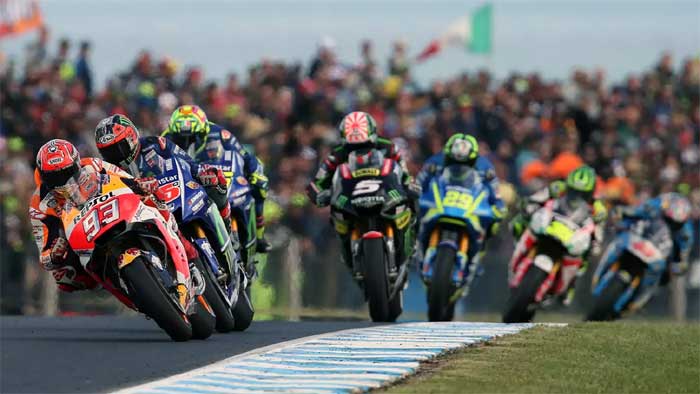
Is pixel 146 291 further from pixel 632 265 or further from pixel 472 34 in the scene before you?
pixel 472 34

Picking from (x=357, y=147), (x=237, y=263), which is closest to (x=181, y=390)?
(x=237, y=263)

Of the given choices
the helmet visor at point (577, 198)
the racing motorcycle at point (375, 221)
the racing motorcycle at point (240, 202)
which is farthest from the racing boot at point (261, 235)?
the helmet visor at point (577, 198)

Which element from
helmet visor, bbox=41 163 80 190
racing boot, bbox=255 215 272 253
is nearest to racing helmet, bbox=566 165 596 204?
racing boot, bbox=255 215 272 253

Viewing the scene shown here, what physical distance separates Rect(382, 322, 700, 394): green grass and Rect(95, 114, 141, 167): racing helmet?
116 inches

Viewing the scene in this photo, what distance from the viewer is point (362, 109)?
23484mm

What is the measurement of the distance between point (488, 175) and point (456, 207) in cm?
68

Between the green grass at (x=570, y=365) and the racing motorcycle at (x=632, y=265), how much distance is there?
17.6 feet

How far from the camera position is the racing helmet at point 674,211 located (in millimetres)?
17938

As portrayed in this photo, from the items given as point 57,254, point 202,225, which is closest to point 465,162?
point 202,225

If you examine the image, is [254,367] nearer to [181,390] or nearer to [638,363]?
[181,390]

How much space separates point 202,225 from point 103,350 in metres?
1.41

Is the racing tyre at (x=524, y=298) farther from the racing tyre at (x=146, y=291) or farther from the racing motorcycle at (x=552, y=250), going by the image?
the racing tyre at (x=146, y=291)

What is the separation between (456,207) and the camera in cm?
1552

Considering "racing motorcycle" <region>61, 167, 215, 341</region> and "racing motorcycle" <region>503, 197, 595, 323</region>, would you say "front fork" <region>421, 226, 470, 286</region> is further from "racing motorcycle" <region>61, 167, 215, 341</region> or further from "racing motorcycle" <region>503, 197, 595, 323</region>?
"racing motorcycle" <region>61, 167, 215, 341</region>
